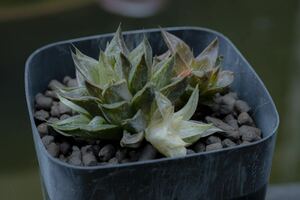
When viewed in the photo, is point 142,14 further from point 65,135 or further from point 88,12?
point 65,135

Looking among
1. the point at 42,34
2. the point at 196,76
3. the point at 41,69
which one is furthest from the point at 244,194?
the point at 42,34

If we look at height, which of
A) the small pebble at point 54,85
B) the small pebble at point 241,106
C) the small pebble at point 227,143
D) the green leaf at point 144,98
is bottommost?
the small pebble at point 227,143

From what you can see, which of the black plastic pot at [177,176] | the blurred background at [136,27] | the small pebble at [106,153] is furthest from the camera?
the blurred background at [136,27]

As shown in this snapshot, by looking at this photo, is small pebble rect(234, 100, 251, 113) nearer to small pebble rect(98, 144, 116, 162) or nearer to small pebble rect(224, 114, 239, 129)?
small pebble rect(224, 114, 239, 129)

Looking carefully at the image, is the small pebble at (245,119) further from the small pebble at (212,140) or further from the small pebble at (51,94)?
the small pebble at (51,94)

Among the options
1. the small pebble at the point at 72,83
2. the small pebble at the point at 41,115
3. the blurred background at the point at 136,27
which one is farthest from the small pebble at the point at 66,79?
the blurred background at the point at 136,27

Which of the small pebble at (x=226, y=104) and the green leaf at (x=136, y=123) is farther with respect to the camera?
the small pebble at (x=226, y=104)

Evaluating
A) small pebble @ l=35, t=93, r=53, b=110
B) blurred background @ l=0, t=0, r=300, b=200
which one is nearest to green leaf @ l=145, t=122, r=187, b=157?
small pebble @ l=35, t=93, r=53, b=110
